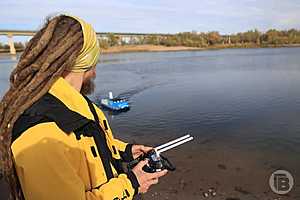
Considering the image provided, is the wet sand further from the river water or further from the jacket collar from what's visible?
the jacket collar

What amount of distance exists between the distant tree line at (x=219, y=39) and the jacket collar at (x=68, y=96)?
315 ft

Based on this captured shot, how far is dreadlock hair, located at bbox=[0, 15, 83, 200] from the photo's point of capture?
1532 mm

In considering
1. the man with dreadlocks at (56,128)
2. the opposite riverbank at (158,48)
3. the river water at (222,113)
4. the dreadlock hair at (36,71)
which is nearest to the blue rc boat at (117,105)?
the river water at (222,113)

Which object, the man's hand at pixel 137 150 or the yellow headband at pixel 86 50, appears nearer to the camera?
the yellow headband at pixel 86 50

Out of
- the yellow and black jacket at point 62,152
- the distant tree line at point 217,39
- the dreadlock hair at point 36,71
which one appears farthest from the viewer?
the distant tree line at point 217,39

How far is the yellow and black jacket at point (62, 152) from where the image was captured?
54.9 inches

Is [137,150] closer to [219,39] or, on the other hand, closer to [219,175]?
[219,175]

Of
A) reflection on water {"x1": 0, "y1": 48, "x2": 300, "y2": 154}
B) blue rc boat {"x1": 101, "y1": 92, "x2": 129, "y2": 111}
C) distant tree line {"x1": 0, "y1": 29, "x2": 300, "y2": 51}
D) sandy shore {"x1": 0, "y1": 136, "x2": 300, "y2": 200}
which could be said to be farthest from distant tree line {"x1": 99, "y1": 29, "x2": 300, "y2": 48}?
sandy shore {"x1": 0, "y1": 136, "x2": 300, "y2": 200}

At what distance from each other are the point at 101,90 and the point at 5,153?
27.8 metres

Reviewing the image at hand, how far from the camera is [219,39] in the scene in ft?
353

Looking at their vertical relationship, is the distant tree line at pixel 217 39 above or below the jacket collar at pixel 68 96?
above

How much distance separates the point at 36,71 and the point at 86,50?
12.6 inches

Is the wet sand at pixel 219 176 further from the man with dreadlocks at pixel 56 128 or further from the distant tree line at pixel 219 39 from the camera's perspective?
the distant tree line at pixel 219 39

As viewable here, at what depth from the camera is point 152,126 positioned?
1669 centimetres
